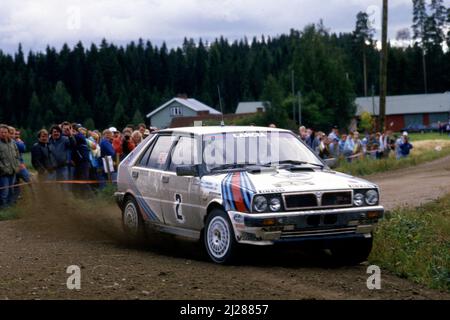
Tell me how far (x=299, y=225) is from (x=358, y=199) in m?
0.86

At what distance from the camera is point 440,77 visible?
461 feet

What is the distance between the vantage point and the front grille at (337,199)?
9.92 meters

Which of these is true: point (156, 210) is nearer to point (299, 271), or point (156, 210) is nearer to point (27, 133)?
point (299, 271)

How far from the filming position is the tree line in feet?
328

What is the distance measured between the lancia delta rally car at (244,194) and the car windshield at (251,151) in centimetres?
1

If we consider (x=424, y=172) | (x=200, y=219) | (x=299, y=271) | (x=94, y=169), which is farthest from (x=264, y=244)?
(x=424, y=172)

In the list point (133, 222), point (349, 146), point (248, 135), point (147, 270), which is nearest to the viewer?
point (147, 270)

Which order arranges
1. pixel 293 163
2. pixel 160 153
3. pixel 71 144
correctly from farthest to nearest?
1. pixel 71 144
2. pixel 160 153
3. pixel 293 163

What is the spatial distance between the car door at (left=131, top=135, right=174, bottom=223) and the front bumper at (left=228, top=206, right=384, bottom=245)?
2108 mm

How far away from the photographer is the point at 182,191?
36.5 ft

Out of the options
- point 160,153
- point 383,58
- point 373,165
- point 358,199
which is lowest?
point 373,165

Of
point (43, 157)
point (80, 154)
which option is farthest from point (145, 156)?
point (80, 154)

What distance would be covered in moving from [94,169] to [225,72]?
106649 mm

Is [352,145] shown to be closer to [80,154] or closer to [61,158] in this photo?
[80,154]
